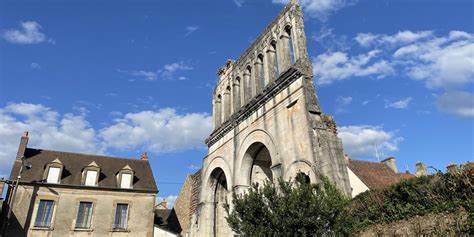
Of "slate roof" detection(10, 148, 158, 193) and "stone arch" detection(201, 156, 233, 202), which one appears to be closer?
"stone arch" detection(201, 156, 233, 202)

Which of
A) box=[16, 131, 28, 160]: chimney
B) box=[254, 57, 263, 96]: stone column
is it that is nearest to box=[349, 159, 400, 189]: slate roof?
box=[254, 57, 263, 96]: stone column

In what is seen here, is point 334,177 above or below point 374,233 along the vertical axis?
above

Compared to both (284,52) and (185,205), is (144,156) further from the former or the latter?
(284,52)

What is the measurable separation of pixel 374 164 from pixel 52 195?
757 inches

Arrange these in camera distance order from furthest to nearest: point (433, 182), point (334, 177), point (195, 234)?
point (195, 234) < point (334, 177) < point (433, 182)

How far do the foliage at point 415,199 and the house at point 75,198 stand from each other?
16072 mm

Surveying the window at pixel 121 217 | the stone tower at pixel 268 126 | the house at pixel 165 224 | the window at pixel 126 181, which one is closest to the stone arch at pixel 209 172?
the stone tower at pixel 268 126

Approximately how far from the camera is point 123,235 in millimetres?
20047

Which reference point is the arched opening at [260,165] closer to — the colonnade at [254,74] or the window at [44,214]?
the colonnade at [254,74]

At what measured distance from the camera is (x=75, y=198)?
789 inches

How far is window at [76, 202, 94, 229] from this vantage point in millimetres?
19594

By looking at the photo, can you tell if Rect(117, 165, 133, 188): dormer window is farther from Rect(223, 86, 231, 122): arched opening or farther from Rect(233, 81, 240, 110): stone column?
Rect(233, 81, 240, 110): stone column

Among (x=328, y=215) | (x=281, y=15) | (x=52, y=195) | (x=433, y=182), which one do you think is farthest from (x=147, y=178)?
(x=433, y=182)

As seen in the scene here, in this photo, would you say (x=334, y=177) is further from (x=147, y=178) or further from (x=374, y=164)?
(x=147, y=178)
